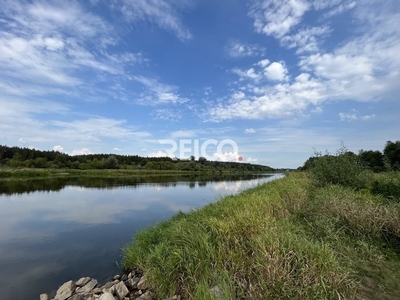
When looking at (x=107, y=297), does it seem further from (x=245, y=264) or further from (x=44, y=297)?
(x=245, y=264)

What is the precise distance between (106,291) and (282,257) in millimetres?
4650

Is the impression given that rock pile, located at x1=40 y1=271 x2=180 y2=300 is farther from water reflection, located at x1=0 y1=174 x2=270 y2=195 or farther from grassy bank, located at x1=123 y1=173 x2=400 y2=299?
water reflection, located at x1=0 y1=174 x2=270 y2=195

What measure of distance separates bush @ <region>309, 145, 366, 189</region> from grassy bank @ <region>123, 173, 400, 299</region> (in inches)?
306

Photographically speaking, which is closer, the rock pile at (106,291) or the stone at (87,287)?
the rock pile at (106,291)

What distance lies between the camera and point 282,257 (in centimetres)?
449

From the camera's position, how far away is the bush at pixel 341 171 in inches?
597

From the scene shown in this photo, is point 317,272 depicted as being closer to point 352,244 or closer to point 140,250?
point 352,244

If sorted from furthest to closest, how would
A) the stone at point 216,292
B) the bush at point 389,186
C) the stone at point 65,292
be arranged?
the bush at point 389,186, the stone at point 65,292, the stone at point 216,292

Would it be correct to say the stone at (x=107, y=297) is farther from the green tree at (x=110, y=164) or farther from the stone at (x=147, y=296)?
the green tree at (x=110, y=164)

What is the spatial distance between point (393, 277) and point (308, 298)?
2.56 metres

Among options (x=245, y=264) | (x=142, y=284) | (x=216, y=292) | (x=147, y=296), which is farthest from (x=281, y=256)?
(x=142, y=284)

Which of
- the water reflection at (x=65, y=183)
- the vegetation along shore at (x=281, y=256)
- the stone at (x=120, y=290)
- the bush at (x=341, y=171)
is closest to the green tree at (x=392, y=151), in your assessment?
the bush at (x=341, y=171)

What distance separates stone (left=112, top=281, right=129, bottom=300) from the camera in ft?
19.9

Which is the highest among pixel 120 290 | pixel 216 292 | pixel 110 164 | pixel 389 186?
pixel 110 164
